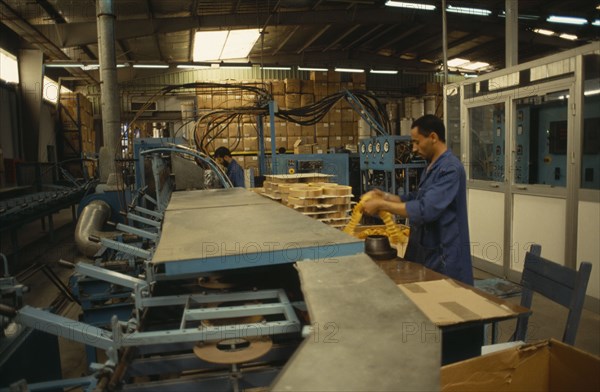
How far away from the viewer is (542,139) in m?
5.52

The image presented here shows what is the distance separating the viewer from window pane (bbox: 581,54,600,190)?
12.4 feet

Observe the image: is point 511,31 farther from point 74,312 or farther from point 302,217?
point 74,312

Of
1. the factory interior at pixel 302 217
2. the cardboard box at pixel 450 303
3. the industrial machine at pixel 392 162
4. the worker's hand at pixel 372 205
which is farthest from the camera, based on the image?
the industrial machine at pixel 392 162

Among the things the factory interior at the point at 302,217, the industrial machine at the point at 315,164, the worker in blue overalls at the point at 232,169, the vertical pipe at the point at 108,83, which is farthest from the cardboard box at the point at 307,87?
the vertical pipe at the point at 108,83

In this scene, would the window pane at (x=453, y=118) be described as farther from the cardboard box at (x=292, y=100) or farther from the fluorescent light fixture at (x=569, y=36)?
the fluorescent light fixture at (x=569, y=36)

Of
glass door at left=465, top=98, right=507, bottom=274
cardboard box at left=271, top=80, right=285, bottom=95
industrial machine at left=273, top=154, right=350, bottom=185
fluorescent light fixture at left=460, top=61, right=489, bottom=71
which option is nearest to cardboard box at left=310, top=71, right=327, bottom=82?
Answer: cardboard box at left=271, top=80, right=285, bottom=95

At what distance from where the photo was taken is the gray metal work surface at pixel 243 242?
1646 millimetres

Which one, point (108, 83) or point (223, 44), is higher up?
point (223, 44)

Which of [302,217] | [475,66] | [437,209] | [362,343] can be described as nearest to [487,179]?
[437,209]

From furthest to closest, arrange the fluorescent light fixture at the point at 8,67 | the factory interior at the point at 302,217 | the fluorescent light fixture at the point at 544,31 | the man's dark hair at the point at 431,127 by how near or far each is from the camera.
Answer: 1. the fluorescent light fixture at the point at 544,31
2. the fluorescent light fixture at the point at 8,67
3. the man's dark hair at the point at 431,127
4. the factory interior at the point at 302,217

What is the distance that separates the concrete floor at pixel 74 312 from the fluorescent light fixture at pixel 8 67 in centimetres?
367

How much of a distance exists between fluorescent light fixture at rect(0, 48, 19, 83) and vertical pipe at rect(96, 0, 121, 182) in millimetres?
3805

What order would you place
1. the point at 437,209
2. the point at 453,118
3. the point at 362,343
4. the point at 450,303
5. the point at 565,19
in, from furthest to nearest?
the point at 565,19, the point at 453,118, the point at 437,209, the point at 450,303, the point at 362,343

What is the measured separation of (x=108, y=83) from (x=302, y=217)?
5449 mm
